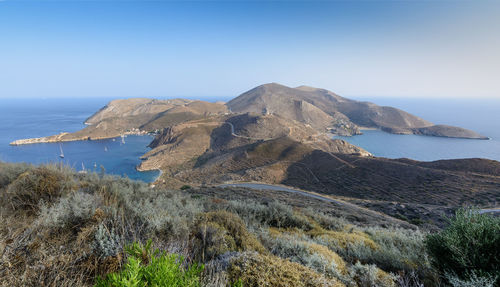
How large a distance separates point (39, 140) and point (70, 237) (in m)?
107

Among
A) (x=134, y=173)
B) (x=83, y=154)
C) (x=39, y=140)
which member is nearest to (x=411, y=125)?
(x=134, y=173)

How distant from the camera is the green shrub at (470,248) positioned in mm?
3249

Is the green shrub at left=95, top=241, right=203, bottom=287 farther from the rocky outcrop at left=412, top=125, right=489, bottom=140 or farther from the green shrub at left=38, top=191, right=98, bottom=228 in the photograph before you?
the rocky outcrop at left=412, top=125, right=489, bottom=140

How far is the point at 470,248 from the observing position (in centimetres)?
341

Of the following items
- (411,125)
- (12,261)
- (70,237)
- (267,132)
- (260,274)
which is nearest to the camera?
(12,261)

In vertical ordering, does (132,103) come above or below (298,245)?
above

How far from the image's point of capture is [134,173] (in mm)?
51125

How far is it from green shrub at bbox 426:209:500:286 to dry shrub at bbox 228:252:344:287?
222 centimetres

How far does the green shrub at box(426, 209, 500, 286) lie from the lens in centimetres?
325

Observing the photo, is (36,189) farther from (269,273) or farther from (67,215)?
(269,273)

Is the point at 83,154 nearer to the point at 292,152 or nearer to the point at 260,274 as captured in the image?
the point at 292,152

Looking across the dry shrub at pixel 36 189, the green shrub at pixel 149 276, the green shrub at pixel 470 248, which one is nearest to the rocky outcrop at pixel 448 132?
the green shrub at pixel 470 248

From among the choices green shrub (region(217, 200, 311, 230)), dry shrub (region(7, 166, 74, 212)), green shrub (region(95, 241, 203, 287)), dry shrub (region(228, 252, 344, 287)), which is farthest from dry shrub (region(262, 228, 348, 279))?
dry shrub (region(7, 166, 74, 212))

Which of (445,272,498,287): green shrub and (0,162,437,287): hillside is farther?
(445,272,498,287): green shrub
